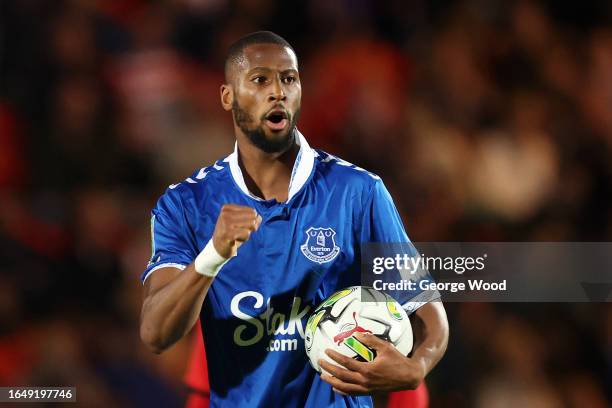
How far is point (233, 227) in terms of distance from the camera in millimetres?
2734

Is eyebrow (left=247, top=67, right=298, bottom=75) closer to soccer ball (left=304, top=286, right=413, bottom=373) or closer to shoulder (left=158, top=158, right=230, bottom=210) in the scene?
shoulder (left=158, top=158, right=230, bottom=210)

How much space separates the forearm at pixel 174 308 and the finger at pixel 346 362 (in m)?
0.42

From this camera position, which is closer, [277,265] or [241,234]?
[241,234]

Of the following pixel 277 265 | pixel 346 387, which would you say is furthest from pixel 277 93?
pixel 346 387

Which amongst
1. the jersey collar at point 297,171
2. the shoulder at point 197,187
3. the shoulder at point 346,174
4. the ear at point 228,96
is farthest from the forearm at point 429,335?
the ear at point 228,96

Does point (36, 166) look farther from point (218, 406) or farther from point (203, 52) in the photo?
point (218, 406)

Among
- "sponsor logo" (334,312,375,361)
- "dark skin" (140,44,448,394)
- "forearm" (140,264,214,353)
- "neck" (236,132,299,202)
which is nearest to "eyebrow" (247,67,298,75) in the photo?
"dark skin" (140,44,448,394)

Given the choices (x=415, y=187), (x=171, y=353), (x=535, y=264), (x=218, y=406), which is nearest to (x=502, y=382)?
(x=535, y=264)

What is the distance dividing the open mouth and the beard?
0.02 m

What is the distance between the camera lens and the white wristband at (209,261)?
2816 mm

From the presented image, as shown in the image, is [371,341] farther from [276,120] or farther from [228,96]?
[228,96]

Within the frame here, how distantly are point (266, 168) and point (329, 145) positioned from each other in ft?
6.77

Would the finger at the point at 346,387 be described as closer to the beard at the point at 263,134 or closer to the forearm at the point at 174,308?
the forearm at the point at 174,308

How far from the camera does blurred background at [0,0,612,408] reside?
4.90 meters
